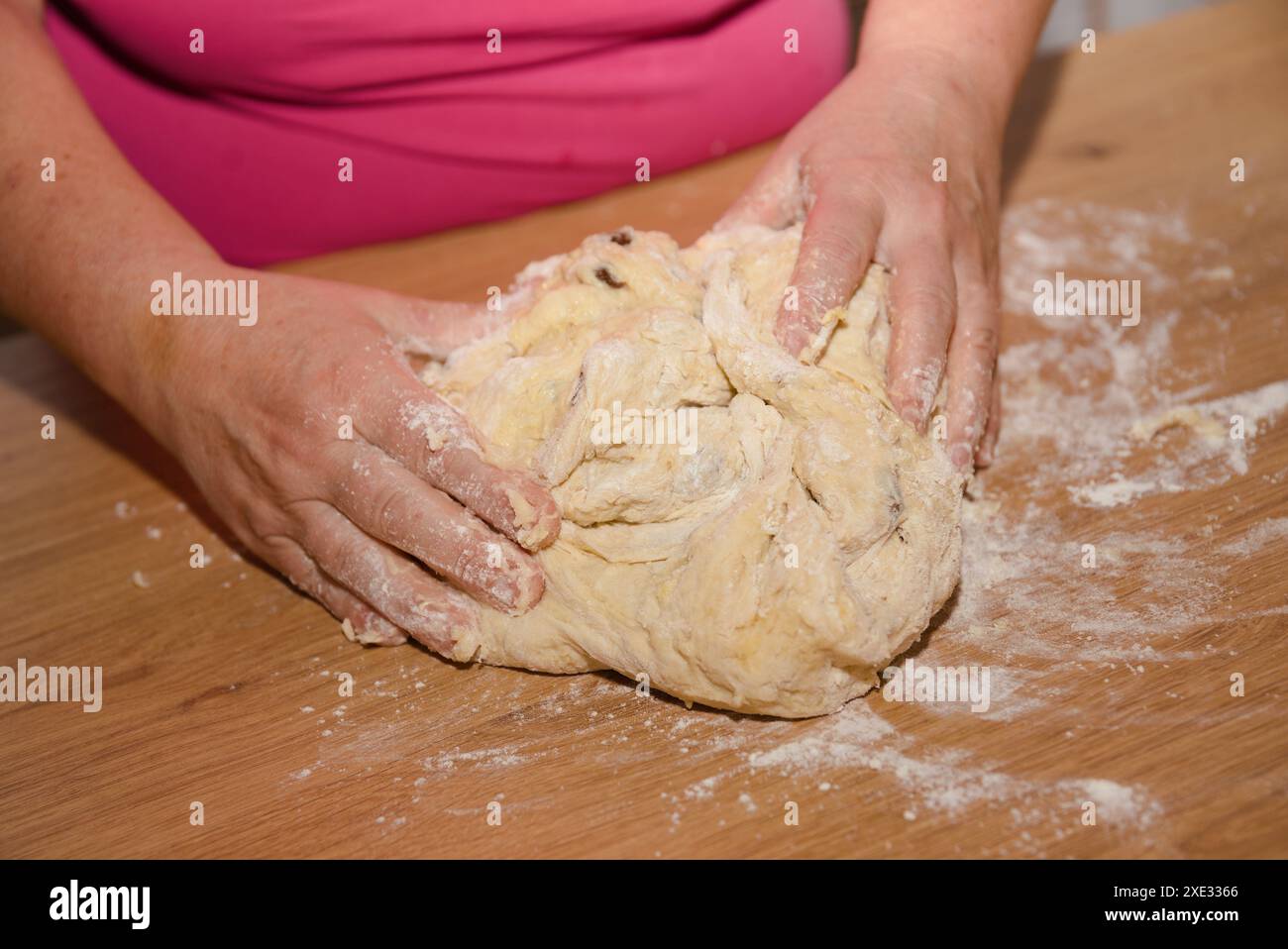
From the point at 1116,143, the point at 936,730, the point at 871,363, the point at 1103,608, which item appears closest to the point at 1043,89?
the point at 1116,143

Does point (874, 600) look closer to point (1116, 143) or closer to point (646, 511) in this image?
point (646, 511)

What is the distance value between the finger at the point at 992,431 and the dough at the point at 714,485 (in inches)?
10.7

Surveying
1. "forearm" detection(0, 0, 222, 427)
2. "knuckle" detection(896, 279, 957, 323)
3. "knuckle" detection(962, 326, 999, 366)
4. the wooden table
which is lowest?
the wooden table

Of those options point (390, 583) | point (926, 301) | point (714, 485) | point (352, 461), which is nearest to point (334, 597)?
point (390, 583)

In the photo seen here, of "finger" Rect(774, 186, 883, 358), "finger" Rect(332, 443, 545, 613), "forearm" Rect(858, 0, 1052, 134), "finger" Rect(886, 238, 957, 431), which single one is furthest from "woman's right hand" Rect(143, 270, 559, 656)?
"forearm" Rect(858, 0, 1052, 134)

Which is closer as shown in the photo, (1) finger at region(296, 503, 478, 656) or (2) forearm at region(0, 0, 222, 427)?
(1) finger at region(296, 503, 478, 656)

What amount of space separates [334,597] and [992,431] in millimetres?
1155

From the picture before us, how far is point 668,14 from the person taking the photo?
98.3 inches

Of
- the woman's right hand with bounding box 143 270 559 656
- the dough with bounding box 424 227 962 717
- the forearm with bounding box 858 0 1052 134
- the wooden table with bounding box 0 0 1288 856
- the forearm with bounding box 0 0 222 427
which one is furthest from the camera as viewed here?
the forearm with bounding box 858 0 1052 134

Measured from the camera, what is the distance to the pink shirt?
2.33 meters

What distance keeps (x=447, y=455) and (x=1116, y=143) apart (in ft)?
6.64

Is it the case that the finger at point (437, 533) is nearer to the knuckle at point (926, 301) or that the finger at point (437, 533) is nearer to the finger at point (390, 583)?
the finger at point (390, 583)

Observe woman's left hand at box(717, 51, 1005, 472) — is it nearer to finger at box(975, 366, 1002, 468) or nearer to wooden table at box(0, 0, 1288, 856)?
finger at box(975, 366, 1002, 468)

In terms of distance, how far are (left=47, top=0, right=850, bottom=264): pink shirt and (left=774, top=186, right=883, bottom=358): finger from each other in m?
0.83
